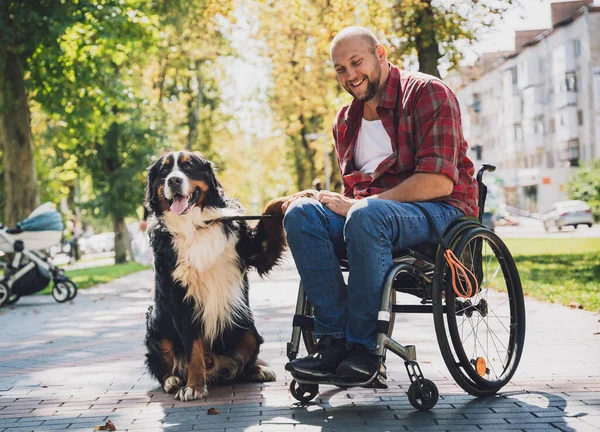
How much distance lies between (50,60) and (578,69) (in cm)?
4820

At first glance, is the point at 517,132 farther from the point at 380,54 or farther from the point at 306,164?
the point at 380,54

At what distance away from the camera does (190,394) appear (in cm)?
480

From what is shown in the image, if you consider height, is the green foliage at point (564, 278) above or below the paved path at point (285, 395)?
below

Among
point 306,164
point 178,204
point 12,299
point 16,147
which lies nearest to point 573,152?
point 306,164

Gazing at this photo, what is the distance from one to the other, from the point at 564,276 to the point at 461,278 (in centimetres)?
904

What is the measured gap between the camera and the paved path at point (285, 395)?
3.92m

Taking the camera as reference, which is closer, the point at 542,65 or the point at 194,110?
the point at 194,110

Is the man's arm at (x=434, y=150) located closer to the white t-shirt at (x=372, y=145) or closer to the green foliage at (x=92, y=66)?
the white t-shirt at (x=372, y=145)

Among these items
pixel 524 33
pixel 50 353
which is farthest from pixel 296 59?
pixel 524 33

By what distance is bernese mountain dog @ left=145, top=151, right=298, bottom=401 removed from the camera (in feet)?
16.5

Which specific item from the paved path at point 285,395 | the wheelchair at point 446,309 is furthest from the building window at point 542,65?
the wheelchair at point 446,309

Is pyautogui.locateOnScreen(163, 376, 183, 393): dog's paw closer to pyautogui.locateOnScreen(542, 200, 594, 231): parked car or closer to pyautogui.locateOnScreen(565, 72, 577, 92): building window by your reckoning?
pyautogui.locateOnScreen(542, 200, 594, 231): parked car

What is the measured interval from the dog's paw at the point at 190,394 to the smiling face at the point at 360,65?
A: 6.16 feet

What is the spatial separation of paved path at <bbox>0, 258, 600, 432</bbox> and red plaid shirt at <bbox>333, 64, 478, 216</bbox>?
1023 millimetres
